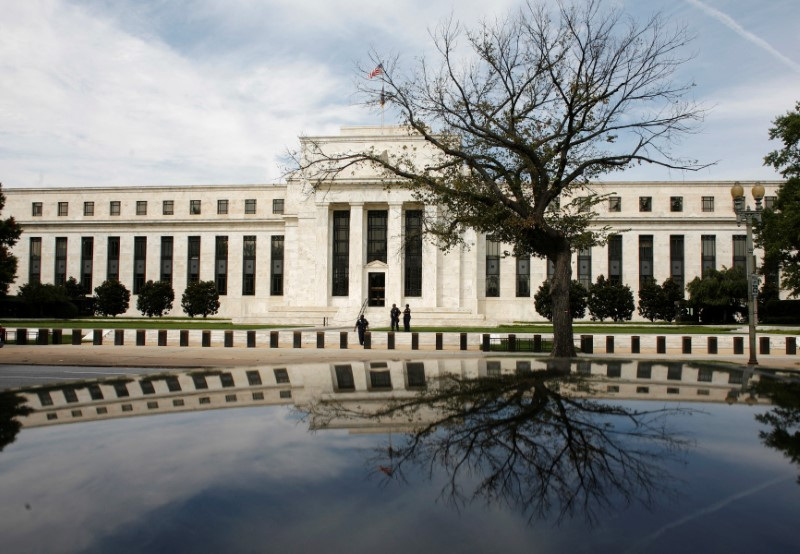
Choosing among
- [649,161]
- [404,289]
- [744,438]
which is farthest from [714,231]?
[744,438]

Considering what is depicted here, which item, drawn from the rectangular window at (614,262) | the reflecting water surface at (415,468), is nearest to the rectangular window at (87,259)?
the rectangular window at (614,262)

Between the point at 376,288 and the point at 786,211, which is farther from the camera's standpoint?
the point at 376,288

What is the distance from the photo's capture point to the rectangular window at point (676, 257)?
67688 mm

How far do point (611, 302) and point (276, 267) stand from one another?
1547 inches

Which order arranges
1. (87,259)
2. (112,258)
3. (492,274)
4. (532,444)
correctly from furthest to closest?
(87,259)
(112,258)
(492,274)
(532,444)

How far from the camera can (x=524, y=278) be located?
6781 centimetres

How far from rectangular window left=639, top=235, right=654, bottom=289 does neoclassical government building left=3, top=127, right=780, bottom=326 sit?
159 millimetres

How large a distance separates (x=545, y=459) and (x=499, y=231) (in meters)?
19.5

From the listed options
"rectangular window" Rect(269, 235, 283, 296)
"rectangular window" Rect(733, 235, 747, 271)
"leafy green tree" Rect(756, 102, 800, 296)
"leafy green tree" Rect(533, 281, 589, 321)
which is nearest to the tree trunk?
"leafy green tree" Rect(756, 102, 800, 296)

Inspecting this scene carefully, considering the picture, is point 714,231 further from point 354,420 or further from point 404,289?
point 354,420

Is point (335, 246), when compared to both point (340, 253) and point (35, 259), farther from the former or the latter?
point (35, 259)

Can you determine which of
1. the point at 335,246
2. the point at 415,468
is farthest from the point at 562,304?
the point at 335,246

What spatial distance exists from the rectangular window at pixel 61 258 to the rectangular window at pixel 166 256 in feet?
41.2

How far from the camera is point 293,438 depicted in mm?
2295
